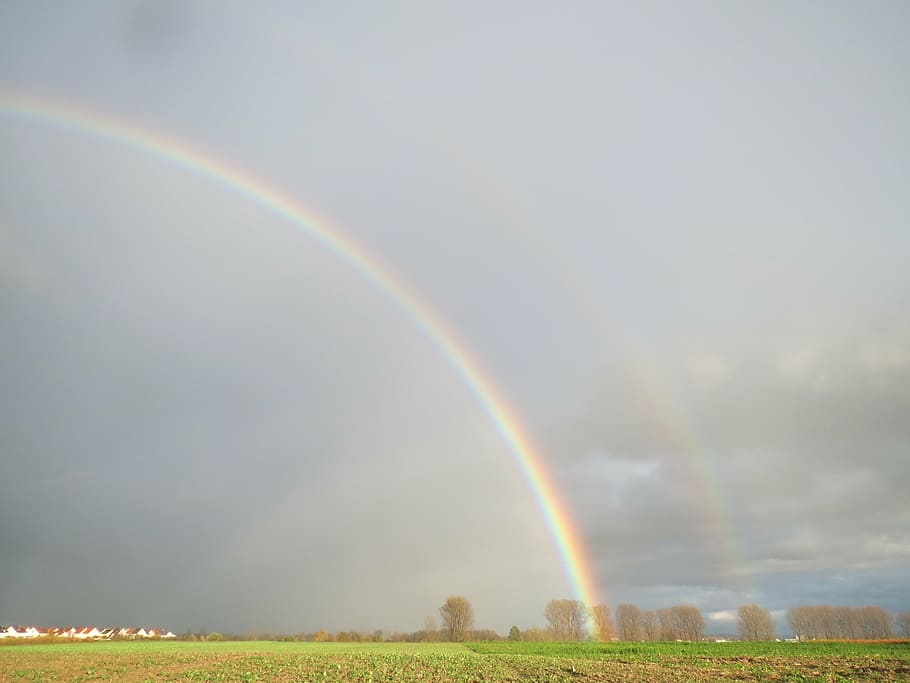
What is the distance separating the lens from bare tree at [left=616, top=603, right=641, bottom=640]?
6954 inches

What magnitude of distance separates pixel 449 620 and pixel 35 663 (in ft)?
440

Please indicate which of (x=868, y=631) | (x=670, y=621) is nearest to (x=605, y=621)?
(x=670, y=621)

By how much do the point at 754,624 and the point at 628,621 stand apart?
36850 mm

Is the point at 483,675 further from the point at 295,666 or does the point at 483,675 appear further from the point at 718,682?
the point at 295,666

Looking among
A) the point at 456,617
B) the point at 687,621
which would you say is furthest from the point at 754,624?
the point at 456,617

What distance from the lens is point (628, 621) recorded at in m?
181

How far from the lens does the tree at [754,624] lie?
16025 cm

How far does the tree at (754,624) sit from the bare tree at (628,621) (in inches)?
1181

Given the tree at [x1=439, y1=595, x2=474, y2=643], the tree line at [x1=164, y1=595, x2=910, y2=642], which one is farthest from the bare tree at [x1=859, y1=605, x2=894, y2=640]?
the tree at [x1=439, y1=595, x2=474, y2=643]

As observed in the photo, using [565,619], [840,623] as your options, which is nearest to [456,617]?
[565,619]

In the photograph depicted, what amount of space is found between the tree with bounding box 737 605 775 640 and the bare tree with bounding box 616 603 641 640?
3000 cm

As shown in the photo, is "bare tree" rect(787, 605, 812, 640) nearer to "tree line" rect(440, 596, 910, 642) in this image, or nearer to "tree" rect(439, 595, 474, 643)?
"tree line" rect(440, 596, 910, 642)

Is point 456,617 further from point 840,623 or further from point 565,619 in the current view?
point 840,623

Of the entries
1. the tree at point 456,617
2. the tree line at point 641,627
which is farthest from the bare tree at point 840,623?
the tree at point 456,617
